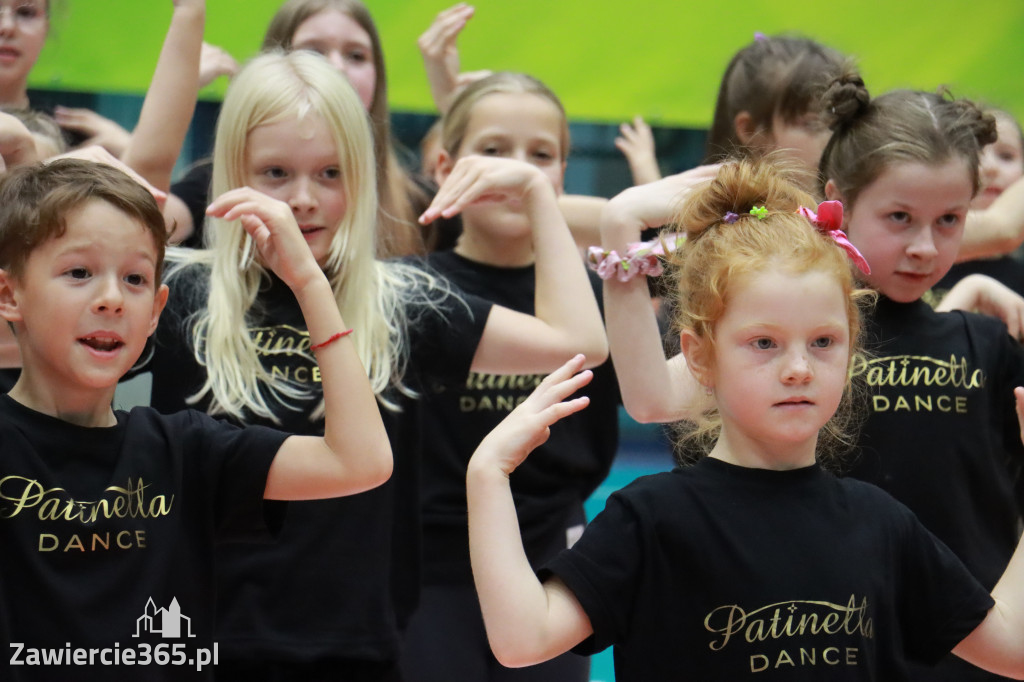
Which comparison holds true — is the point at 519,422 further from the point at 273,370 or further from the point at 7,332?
the point at 7,332

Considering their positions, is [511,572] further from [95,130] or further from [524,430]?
[95,130]

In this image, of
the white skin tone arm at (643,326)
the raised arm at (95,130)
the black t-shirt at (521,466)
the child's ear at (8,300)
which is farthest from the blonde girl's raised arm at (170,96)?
the white skin tone arm at (643,326)

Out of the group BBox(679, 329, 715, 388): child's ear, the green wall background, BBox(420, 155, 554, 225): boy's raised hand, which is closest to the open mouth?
BBox(420, 155, 554, 225): boy's raised hand

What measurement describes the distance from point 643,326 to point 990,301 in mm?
847

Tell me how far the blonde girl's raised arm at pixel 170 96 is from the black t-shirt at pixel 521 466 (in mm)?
676

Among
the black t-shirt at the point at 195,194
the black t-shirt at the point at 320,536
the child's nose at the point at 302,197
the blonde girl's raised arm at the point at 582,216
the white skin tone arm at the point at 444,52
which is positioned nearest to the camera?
the black t-shirt at the point at 320,536

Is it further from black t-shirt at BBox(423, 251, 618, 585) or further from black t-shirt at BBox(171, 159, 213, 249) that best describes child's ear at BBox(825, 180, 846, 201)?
black t-shirt at BBox(171, 159, 213, 249)

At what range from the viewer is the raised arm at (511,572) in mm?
1462

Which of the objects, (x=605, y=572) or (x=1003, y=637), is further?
(x=1003, y=637)

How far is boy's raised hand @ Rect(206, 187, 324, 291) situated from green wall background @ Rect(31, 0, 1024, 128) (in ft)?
7.73


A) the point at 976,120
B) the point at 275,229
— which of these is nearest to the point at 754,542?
the point at 275,229

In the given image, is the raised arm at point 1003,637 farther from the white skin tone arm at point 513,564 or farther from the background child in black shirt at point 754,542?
the white skin tone arm at point 513,564

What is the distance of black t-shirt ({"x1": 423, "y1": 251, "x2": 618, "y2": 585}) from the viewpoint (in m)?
2.54

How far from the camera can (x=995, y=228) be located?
8.70ft
